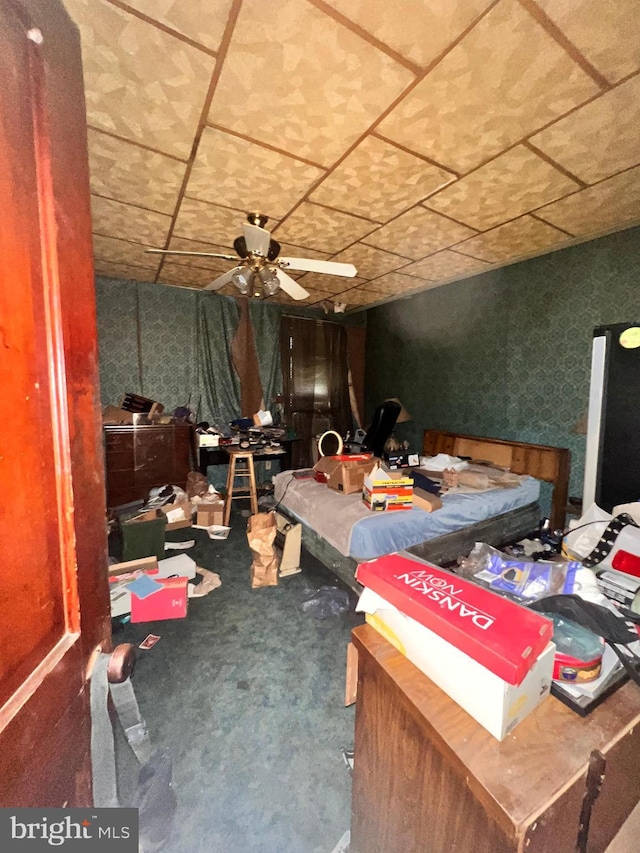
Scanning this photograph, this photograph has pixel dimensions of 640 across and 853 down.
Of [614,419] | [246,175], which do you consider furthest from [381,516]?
[246,175]

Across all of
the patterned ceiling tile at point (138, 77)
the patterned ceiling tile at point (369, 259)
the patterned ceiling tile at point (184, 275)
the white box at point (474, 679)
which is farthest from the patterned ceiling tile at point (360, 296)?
the white box at point (474, 679)

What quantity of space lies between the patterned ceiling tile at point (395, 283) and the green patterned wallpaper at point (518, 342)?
305 mm

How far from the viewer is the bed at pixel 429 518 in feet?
7.31

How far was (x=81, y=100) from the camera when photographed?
64 cm

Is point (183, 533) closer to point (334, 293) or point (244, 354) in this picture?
point (244, 354)

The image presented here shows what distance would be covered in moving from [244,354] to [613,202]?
403 cm

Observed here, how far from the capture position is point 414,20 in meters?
1.17

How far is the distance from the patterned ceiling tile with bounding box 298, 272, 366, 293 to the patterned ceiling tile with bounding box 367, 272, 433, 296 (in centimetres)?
22

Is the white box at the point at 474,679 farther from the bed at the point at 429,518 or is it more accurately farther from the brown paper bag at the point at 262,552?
the brown paper bag at the point at 262,552

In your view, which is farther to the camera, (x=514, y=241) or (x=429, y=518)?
(x=514, y=241)

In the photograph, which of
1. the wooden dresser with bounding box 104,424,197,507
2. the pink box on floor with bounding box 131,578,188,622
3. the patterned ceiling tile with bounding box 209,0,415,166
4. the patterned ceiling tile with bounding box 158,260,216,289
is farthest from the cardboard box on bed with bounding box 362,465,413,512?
the patterned ceiling tile with bounding box 158,260,216,289

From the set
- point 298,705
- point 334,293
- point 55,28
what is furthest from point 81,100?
point 334,293

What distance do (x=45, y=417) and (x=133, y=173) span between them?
2253mm

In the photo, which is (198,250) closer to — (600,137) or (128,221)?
(128,221)
